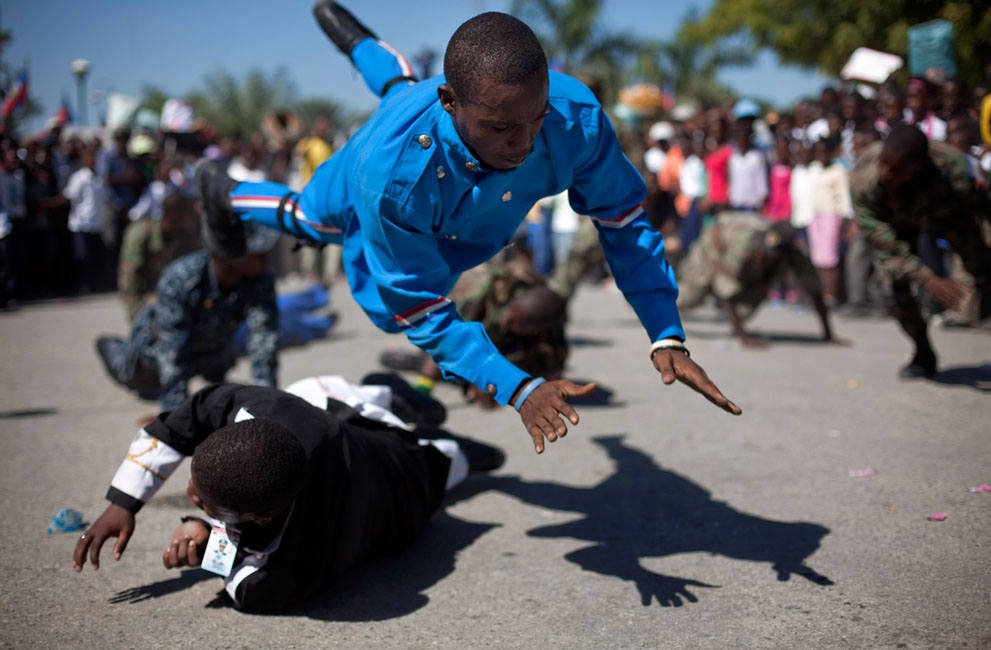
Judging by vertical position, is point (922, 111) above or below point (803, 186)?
above

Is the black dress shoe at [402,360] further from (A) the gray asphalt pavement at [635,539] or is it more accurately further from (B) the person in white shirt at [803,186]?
(B) the person in white shirt at [803,186]

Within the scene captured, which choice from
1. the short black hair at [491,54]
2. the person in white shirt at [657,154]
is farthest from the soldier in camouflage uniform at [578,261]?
the short black hair at [491,54]

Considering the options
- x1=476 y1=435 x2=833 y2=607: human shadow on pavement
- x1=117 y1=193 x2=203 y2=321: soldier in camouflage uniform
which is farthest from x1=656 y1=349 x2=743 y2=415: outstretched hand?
x1=117 y1=193 x2=203 y2=321: soldier in camouflage uniform

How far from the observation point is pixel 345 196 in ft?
11.0

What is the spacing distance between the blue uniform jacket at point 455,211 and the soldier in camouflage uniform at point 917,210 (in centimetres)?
269

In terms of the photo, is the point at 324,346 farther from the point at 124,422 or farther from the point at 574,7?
the point at 574,7

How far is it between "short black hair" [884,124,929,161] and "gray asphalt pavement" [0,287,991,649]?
4.84 ft

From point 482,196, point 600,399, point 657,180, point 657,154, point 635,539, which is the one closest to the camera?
point 482,196

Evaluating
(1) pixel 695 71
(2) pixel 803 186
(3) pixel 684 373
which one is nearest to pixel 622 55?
(1) pixel 695 71

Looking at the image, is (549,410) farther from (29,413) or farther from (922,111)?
(922,111)

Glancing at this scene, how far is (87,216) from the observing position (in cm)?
1176

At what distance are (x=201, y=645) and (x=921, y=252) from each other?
756 cm

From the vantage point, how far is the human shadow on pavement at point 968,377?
554 centimetres

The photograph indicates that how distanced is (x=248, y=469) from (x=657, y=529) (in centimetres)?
171
